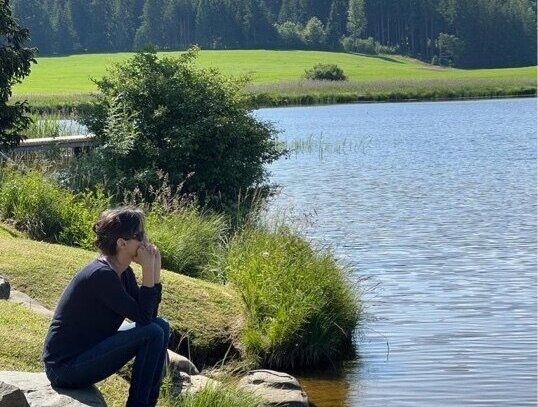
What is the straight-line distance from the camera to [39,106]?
193 feet

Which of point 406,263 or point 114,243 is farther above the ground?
point 114,243

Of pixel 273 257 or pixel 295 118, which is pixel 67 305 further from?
pixel 295 118

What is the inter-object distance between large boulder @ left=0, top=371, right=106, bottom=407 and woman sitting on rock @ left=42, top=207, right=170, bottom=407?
0.24 ft

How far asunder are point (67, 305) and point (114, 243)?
1.80 feet

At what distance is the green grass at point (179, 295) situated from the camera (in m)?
12.9

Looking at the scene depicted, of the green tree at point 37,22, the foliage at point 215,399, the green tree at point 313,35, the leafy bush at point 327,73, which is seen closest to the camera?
the foliage at point 215,399

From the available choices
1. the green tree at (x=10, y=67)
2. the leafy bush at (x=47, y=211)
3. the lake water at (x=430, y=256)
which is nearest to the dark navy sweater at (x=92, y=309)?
the lake water at (x=430, y=256)

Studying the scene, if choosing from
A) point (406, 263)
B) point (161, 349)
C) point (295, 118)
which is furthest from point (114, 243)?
point (295, 118)

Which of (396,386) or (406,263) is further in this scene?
(406,263)

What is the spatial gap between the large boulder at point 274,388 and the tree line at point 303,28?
147364 mm

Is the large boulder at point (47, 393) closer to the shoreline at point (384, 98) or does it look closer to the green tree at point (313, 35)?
the shoreline at point (384, 98)

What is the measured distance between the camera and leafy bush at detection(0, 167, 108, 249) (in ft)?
54.5

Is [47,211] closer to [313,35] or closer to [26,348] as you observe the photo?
[26,348]

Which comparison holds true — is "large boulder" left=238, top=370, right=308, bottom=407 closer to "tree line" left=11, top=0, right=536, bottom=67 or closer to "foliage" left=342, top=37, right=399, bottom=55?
"tree line" left=11, top=0, right=536, bottom=67
